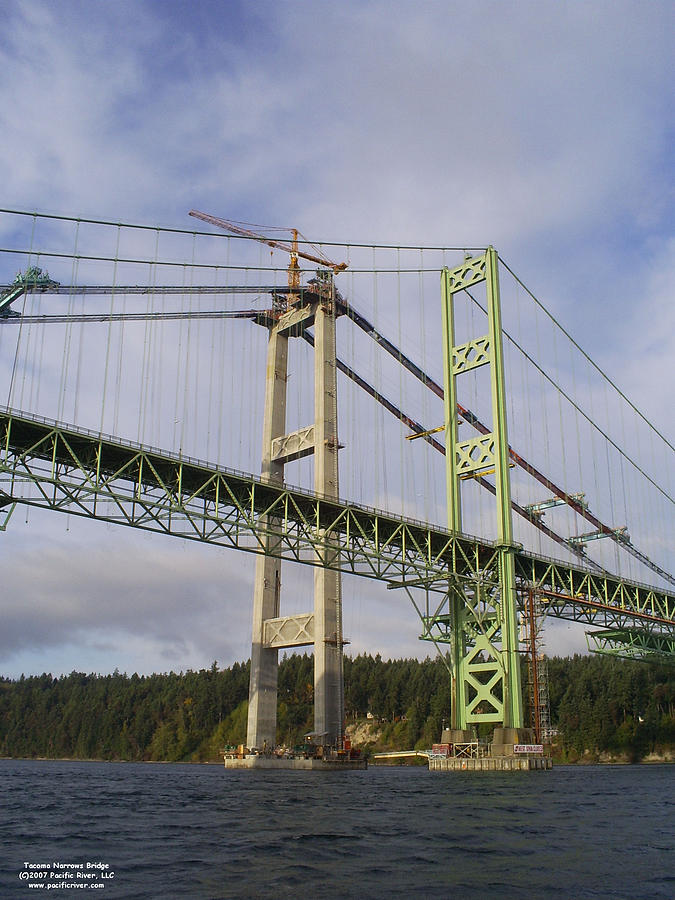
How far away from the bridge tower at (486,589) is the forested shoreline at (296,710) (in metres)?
51.4

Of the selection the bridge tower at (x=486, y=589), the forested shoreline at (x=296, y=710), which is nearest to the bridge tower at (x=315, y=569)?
the bridge tower at (x=486, y=589)

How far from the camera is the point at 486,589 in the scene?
52.3 m

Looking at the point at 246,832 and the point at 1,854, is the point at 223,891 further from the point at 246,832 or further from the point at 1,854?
the point at 246,832

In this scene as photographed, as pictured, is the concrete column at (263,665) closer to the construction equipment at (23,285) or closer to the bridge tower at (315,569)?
the bridge tower at (315,569)

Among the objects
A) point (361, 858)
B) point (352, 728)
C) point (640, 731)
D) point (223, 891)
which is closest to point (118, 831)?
point (361, 858)

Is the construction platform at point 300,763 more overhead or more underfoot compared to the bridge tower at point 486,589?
more underfoot

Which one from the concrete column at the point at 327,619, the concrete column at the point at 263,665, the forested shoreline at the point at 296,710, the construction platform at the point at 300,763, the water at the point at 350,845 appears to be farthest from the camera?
the forested shoreline at the point at 296,710

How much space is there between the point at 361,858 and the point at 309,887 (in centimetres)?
292

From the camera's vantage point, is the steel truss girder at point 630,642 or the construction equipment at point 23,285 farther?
the steel truss girder at point 630,642

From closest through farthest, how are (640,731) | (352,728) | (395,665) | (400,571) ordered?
(400,571) < (640,731) < (352,728) < (395,665)

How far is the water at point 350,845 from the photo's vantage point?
12.6m

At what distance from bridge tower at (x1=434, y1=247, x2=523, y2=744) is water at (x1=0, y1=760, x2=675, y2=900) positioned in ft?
64.4

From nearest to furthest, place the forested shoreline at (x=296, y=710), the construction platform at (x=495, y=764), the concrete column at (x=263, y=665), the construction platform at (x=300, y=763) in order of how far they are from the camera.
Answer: the construction platform at (x=495, y=764) < the construction platform at (x=300, y=763) < the concrete column at (x=263, y=665) < the forested shoreline at (x=296, y=710)

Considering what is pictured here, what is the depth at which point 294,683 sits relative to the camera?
135 metres
